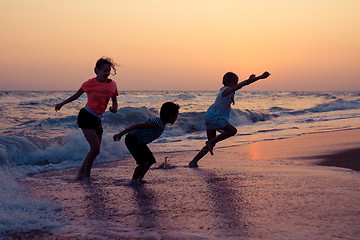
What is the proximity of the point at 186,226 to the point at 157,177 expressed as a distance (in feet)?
7.24

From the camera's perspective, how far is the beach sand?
2.64 metres

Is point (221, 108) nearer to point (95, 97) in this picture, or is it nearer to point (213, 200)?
point (95, 97)

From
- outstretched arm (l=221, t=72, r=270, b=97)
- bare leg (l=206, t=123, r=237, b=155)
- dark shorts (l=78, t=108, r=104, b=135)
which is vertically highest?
outstretched arm (l=221, t=72, r=270, b=97)

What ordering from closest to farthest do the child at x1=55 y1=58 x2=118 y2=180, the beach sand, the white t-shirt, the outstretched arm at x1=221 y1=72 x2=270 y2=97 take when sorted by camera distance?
the beach sand
the child at x1=55 y1=58 x2=118 y2=180
the outstretched arm at x1=221 y1=72 x2=270 y2=97
the white t-shirt

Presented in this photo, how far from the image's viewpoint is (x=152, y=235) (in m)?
2.58

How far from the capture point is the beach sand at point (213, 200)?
8.68 feet

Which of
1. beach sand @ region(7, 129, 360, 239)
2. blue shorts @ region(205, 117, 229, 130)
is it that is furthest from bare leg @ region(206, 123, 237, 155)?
beach sand @ region(7, 129, 360, 239)

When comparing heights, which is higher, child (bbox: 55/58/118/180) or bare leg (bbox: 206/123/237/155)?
child (bbox: 55/58/118/180)

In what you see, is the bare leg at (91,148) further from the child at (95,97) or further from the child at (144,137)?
the child at (144,137)

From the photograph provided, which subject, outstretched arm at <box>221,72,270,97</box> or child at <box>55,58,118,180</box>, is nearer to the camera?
child at <box>55,58,118,180</box>

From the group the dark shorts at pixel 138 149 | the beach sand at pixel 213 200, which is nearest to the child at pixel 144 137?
the dark shorts at pixel 138 149

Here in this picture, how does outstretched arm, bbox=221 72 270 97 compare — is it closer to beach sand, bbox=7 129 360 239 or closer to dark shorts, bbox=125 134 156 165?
beach sand, bbox=7 129 360 239

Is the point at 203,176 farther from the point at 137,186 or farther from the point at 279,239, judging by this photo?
the point at 279,239

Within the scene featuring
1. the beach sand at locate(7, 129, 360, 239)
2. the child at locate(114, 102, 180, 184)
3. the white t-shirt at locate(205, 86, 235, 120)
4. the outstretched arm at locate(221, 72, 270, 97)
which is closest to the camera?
the beach sand at locate(7, 129, 360, 239)
